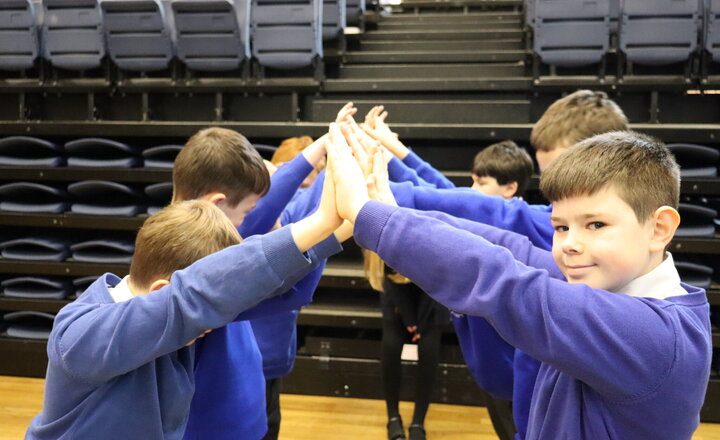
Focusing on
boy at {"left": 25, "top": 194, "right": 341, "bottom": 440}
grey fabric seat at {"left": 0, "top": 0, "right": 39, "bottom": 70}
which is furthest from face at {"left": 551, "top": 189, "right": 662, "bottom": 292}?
grey fabric seat at {"left": 0, "top": 0, "right": 39, "bottom": 70}

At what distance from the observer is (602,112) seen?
67.7 inches

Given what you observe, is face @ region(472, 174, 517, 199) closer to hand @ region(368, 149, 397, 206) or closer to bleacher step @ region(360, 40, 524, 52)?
hand @ region(368, 149, 397, 206)

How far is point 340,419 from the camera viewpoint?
3.33m

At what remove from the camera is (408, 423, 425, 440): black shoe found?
9.87 feet

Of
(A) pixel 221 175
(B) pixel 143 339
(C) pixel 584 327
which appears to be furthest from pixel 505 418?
(B) pixel 143 339

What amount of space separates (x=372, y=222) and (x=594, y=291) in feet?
1.06

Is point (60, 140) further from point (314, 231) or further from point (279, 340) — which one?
point (314, 231)

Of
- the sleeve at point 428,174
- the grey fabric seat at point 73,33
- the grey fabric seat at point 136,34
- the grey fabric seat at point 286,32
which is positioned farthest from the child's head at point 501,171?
the grey fabric seat at point 73,33

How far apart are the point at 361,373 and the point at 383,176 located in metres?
2.73

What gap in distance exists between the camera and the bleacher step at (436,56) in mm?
5062

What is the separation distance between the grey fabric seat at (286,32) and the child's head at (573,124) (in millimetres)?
2837

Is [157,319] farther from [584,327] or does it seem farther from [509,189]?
[509,189]

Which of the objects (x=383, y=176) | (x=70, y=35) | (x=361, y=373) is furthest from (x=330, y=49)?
(x=383, y=176)

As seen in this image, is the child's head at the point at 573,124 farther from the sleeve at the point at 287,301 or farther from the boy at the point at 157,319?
the boy at the point at 157,319
